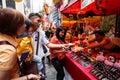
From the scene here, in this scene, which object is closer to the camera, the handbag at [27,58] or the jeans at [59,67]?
the handbag at [27,58]

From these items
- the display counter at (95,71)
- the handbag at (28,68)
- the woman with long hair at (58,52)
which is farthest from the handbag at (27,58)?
the woman with long hair at (58,52)

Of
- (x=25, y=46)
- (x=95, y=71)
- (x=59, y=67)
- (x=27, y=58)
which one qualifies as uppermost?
(x=25, y=46)

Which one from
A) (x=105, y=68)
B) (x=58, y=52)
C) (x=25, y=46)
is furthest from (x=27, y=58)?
(x=58, y=52)

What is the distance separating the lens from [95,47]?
18.1 feet

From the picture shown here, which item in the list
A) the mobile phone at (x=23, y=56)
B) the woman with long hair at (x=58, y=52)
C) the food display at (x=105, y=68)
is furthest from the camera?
the woman with long hair at (x=58, y=52)

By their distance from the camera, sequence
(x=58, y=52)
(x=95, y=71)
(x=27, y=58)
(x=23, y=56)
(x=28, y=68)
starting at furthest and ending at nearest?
(x=58, y=52) → (x=95, y=71) → (x=28, y=68) → (x=27, y=58) → (x=23, y=56)

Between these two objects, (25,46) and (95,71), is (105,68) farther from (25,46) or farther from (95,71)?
(25,46)

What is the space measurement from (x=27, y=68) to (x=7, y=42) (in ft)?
2.79

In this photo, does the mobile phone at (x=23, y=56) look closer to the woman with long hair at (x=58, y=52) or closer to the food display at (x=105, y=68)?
the food display at (x=105, y=68)

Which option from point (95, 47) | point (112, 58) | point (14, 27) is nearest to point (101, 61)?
point (112, 58)

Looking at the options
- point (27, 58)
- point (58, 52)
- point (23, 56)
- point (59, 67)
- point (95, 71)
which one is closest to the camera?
point (23, 56)

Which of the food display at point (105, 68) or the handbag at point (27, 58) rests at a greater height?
the handbag at point (27, 58)

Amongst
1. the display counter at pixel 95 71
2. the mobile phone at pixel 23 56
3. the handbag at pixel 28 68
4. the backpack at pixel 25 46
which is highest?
the backpack at pixel 25 46

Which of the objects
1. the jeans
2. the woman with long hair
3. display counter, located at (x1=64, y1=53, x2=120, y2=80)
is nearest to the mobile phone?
display counter, located at (x1=64, y1=53, x2=120, y2=80)
